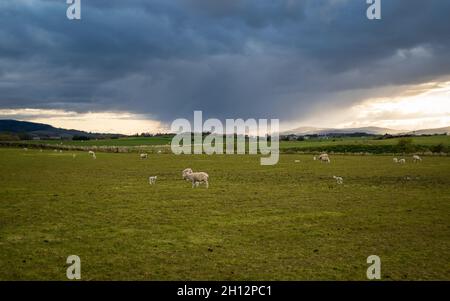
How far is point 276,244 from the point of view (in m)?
13.5

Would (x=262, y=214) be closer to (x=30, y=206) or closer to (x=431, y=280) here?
(x=431, y=280)

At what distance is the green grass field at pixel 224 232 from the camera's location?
435 inches

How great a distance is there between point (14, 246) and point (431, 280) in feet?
46.1

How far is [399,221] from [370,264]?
22.5ft

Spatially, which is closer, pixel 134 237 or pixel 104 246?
pixel 104 246

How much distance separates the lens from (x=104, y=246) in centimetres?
1327

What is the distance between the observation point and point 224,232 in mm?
15148

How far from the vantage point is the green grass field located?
11.1m

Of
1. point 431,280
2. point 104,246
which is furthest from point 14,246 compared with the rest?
point 431,280

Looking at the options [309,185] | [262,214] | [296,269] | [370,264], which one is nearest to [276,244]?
[296,269]
